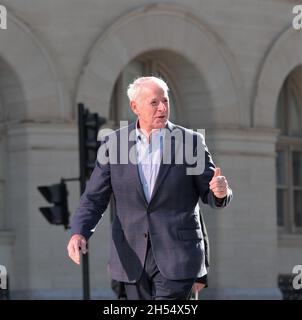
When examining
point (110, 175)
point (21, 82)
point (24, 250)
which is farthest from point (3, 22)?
point (110, 175)

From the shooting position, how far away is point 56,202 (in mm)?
16094

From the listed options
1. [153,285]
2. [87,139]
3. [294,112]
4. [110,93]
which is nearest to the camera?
[153,285]

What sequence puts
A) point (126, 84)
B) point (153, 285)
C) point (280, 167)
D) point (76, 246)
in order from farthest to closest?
point (280, 167)
point (126, 84)
point (153, 285)
point (76, 246)

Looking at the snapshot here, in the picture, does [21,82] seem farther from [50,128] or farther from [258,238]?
[258,238]

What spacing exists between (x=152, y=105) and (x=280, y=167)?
1694 cm

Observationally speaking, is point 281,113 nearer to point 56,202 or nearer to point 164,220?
point 56,202

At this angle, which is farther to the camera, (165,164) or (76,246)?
(165,164)

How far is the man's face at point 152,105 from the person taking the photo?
7.46 meters

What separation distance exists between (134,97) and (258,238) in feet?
49.0

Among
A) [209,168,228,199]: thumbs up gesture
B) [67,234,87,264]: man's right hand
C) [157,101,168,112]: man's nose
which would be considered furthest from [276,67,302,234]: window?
[209,168,228,199]: thumbs up gesture

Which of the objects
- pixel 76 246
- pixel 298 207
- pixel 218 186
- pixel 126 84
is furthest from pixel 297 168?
pixel 218 186

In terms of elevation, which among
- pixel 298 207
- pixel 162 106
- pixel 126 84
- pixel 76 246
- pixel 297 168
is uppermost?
pixel 126 84

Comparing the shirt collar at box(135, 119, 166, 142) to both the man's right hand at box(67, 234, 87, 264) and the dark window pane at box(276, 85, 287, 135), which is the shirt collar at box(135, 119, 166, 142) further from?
the dark window pane at box(276, 85, 287, 135)

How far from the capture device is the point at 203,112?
22047 mm
